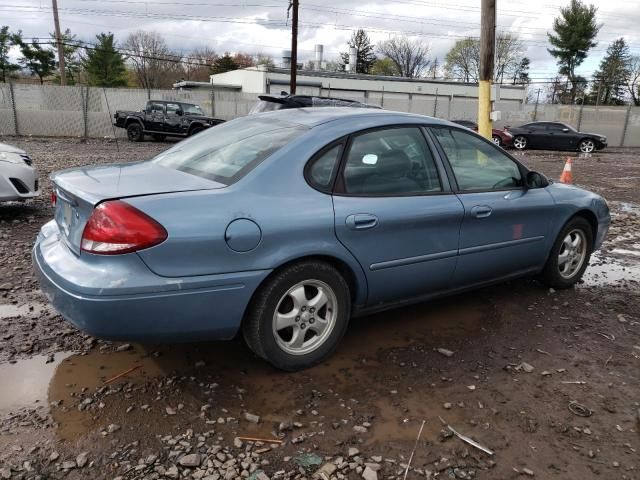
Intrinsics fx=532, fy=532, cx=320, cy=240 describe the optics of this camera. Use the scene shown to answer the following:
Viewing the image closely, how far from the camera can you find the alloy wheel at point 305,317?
3.03 m

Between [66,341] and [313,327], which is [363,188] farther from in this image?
[66,341]

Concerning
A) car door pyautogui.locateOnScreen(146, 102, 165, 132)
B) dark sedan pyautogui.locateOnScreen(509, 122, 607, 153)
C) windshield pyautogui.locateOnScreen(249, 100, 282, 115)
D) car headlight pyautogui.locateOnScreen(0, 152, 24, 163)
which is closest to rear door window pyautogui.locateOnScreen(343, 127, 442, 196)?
car headlight pyautogui.locateOnScreen(0, 152, 24, 163)

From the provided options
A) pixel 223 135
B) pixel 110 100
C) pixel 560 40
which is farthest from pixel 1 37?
pixel 560 40

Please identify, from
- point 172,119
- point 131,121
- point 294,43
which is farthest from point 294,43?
point 131,121

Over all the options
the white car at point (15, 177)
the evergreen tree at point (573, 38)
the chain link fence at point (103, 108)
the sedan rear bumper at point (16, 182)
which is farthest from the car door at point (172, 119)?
the evergreen tree at point (573, 38)

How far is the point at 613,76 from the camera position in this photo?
5862 centimetres

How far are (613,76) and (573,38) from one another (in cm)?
850

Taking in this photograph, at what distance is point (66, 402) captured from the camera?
2.83 metres

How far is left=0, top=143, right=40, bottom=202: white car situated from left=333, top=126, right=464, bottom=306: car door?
4626 millimetres

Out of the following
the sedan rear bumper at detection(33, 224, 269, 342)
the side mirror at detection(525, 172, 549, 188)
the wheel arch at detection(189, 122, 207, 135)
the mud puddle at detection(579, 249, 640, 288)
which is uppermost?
the side mirror at detection(525, 172, 549, 188)

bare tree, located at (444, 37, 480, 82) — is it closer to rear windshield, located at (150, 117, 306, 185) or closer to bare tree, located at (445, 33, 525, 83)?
bare tree, located at (445, 33, 525, 83)

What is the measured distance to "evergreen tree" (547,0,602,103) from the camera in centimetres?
5347

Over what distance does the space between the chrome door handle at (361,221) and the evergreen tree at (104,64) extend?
51481 millimetres

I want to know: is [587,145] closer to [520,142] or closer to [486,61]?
[520,142]
